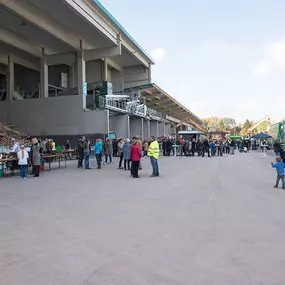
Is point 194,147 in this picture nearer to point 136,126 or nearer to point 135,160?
point 135,160

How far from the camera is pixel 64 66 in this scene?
39188mm

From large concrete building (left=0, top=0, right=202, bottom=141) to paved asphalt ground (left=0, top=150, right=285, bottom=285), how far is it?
18842mm

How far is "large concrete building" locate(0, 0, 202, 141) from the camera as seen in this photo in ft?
85.9

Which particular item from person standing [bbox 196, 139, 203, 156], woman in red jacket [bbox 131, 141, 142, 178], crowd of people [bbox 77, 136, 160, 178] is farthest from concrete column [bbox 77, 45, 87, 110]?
woman in red jacket [bbox 131, 141, 142, 178]

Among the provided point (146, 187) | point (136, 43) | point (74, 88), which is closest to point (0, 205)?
point (146, 187)

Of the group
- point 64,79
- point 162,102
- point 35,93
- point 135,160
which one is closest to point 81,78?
point 64,79

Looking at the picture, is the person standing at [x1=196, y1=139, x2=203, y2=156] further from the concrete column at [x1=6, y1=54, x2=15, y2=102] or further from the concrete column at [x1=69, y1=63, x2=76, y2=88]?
the concrete column at [x1=6, y1=54, x2=15, y2=102]

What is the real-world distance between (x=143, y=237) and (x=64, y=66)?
3668 centimetres

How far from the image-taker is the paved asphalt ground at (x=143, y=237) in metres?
3.85

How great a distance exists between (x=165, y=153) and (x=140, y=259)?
2559 centimetres

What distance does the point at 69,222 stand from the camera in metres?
6.36

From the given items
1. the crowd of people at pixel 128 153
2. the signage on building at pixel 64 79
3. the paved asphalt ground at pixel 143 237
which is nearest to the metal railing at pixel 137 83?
the signage on building at pixel 64 79

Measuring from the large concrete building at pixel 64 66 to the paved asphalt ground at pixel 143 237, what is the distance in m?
18.8

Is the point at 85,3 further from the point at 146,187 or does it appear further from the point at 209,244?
the point at 209,244
